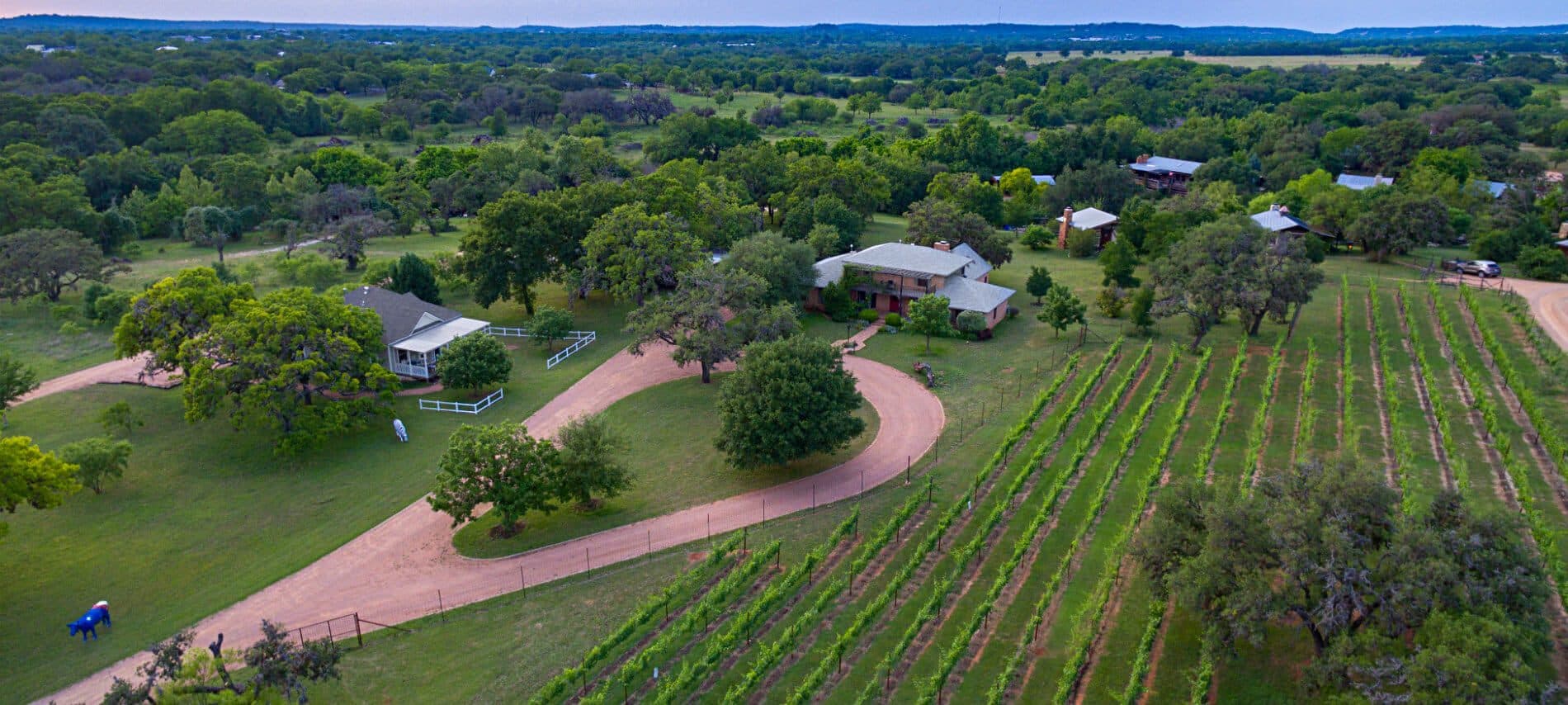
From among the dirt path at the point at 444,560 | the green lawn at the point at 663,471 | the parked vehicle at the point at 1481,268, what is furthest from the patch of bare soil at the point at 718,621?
the parked vehicle at the point at 1481,268

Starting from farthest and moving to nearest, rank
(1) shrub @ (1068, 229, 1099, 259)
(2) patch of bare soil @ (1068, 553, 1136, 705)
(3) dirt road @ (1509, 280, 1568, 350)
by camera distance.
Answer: (1) shrub @ (1068, 229, 1099, 259), (3) dirt road @ (1509, 280, 1568, 350), (2) patch of bare soil @ (1068, 553, 1136, 705)

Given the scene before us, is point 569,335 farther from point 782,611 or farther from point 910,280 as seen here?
point 782,611

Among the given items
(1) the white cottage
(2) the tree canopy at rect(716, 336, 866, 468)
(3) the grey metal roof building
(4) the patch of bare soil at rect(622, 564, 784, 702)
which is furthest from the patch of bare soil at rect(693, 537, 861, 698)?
(3) the grey metal roof building

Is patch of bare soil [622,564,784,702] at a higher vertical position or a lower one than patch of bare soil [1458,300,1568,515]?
lower

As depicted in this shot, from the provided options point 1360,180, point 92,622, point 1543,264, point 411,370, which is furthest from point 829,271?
point 1360,180

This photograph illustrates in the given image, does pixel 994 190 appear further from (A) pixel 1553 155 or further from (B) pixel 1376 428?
(A) pixel 1553 155

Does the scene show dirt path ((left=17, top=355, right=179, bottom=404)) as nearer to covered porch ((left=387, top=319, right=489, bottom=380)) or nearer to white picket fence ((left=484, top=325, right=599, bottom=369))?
covered porch ((left=387, top=319, right=489, bottom=380))

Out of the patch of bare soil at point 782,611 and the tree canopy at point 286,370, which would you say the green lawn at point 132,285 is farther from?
the patch of bare soil at point 782,611

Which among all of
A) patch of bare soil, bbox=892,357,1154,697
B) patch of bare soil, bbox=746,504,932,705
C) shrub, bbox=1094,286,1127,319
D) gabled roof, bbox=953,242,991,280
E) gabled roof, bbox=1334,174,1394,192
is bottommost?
patch of bare soil, bbox=746,504,932,705
